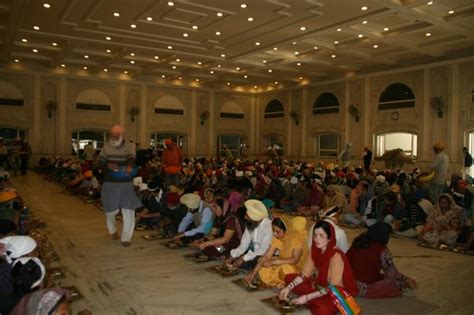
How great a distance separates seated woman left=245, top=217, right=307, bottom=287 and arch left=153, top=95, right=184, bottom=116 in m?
20.4

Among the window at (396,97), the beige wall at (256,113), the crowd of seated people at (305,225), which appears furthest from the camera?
the window at (396,97)

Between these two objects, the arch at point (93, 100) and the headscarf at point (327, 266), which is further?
the arch at point (93, 100)

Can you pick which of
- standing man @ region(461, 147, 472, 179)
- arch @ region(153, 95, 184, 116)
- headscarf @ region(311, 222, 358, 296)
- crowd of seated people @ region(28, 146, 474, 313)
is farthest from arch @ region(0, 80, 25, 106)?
headscarf @ region(311, 222, 358, 296)

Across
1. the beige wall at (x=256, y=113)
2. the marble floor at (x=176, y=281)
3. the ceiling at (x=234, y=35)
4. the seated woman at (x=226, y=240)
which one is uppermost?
the ceiling at (x=234, y=35)

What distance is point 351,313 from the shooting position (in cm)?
309

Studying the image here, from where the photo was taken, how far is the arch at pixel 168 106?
944 inches

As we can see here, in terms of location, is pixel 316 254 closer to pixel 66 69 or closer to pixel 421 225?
pixel 421 225

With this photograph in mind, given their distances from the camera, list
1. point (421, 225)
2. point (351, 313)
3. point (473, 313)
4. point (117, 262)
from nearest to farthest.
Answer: point (351, 313) → point (473, 313) → point (117, 262) → point (421, 225)

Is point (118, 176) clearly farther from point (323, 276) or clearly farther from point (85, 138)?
point (85, 138)

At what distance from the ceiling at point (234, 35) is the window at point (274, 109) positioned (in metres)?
3.85

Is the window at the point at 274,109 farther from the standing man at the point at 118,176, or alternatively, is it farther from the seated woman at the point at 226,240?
the seated woman at the point at 226,240

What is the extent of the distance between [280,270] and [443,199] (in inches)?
143

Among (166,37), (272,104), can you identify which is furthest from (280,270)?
(272,104)

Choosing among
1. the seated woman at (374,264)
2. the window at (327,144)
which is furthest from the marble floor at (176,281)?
the window at (327,144)
